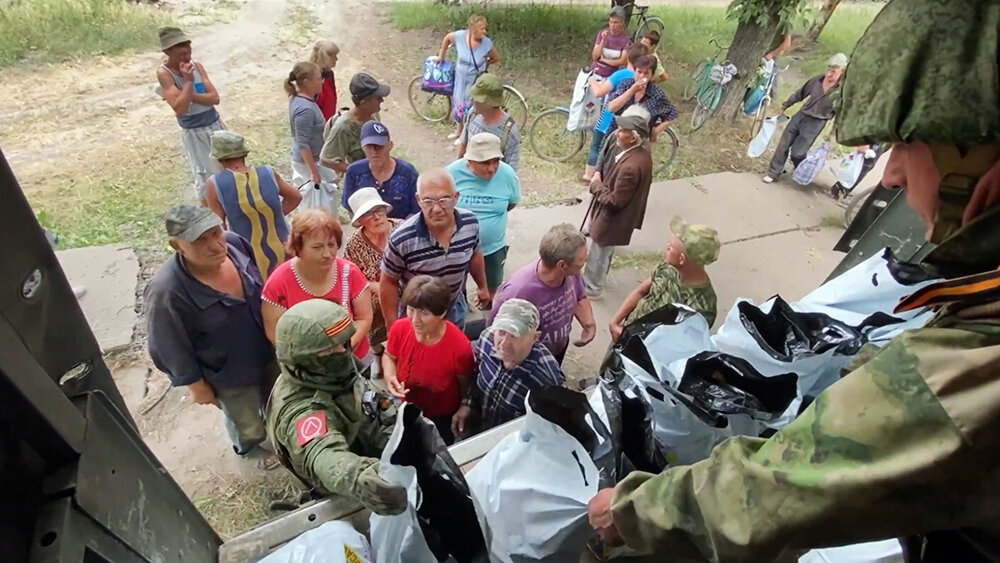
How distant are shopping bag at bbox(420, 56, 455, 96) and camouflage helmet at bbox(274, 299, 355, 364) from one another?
6128 mm

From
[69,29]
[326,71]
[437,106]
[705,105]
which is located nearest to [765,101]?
[705,105]

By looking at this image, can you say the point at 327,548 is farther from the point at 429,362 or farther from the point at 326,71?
the point at 326,71

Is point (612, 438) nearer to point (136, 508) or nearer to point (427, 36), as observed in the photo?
point (136, 508)

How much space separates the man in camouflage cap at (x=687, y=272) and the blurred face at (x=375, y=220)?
61.2 inches

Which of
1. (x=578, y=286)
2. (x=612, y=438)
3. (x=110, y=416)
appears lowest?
(x=578, y=286)

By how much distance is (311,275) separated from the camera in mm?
3037

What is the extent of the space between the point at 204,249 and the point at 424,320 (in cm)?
102

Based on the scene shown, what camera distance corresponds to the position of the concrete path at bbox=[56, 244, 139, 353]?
4.47m

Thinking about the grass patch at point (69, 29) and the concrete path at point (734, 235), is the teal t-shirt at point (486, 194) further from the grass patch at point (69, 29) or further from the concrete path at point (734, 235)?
the grass patch at point (69, 29)

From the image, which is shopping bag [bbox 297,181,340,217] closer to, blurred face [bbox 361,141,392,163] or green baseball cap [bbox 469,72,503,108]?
blurred face [bbox 361,141,392,163]

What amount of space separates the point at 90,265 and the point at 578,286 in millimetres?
4327

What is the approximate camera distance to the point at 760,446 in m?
1.22

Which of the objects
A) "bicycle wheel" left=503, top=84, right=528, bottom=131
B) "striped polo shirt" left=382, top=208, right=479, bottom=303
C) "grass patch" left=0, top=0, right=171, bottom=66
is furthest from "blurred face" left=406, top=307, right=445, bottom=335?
"grass patch" left=0, top=0, right=171, bottom=66

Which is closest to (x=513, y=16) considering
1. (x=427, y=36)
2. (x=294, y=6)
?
(x=427, y=36)
